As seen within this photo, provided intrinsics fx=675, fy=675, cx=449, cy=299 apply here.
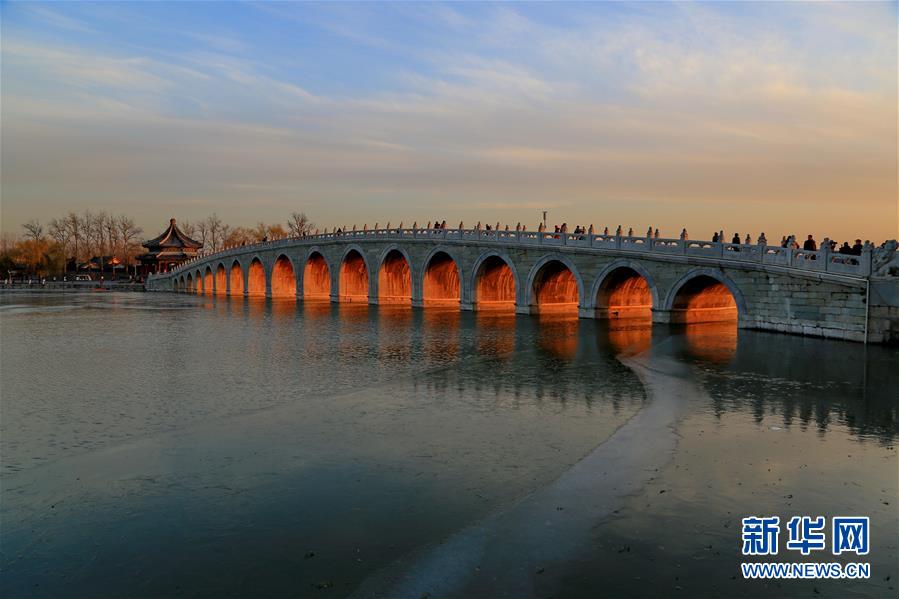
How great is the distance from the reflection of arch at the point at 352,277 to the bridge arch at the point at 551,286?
1895cm

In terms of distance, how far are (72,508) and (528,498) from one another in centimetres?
530

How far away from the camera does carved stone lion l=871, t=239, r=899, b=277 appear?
20.7 metres

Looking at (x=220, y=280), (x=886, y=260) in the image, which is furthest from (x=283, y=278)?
(x=886, y=260)

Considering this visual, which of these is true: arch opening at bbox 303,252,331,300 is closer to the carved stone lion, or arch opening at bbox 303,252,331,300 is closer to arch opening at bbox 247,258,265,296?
arch opening at bbox 247,258,265,296

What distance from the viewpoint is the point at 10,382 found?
639 inches

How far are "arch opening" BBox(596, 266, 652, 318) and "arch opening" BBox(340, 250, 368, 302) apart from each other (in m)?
23.8

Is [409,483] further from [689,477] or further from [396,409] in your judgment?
[396,409]

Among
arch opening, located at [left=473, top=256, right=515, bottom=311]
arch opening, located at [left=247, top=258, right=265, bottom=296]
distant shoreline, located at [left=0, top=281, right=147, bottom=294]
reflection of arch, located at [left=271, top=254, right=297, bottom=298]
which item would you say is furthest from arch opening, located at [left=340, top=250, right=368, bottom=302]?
distant shoreline, located at [left=0, top=281, right=147, bottom=294]

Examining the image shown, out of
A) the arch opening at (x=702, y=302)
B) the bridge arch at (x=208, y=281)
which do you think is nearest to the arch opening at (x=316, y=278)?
the bridge arch at (x=208, y=281)

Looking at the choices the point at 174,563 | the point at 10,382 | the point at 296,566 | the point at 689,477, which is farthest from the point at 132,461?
the point at 10,382

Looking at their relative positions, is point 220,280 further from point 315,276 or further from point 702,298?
point 702,298

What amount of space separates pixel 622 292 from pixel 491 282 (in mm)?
9408

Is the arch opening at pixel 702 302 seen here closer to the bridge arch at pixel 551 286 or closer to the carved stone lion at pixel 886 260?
the bridge arch at pixel 551 286

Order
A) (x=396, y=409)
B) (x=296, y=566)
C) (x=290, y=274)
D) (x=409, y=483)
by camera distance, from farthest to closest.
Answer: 1. (x=290, y=274)
2. (x=396, y=409)
3. (x=409, y=483)
4. (x=296, y=566)
